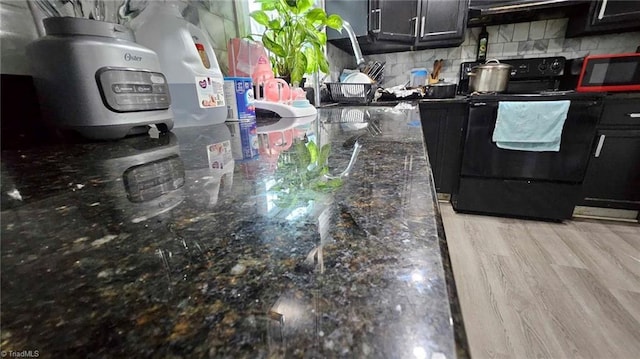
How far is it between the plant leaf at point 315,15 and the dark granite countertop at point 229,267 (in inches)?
39.8

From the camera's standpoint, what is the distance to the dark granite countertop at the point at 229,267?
0.11 metres

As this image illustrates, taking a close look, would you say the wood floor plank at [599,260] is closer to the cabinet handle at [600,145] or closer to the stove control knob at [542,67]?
the cabinet handle at [600,145]

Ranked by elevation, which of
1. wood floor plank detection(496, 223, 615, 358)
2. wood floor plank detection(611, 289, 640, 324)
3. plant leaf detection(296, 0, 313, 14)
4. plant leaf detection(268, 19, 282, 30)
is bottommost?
wood floor plank detection(611, 289, 640, 324)

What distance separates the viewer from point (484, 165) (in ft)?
5.88

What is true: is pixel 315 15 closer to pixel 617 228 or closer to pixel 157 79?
pixel 157 79

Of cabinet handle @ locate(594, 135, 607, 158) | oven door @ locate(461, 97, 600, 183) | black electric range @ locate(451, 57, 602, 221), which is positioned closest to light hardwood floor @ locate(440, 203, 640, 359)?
black electric range @ locate(451, 57, 602, 221)

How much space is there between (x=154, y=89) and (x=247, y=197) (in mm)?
528

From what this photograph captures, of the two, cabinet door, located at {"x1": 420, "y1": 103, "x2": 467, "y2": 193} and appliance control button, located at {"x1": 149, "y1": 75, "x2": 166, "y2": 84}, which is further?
cabinet door, located at {"x1": 420, "y1": 103, "x2": 467, "y2": 193}

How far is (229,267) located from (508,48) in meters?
2.64

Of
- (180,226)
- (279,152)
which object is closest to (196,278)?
(180,226)

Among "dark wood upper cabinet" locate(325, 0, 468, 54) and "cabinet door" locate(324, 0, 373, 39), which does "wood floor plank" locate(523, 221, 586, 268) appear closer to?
"dark wood upper cabinet" locate(325, 0, 468, 54)

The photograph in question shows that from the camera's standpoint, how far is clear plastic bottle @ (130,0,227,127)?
0.71 meters

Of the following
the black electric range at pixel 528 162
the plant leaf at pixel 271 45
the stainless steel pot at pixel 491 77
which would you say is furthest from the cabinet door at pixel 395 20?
the plant leaf at pixel 271 45

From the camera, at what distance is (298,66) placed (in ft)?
4.06
